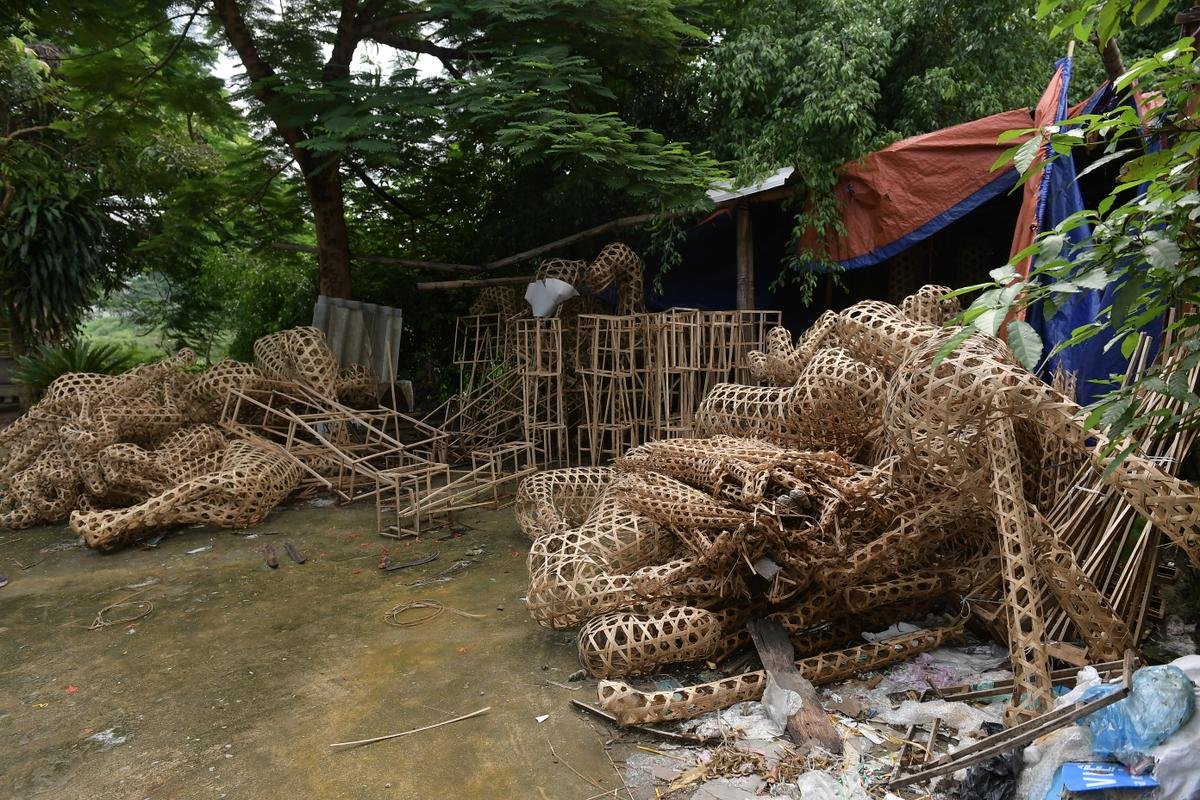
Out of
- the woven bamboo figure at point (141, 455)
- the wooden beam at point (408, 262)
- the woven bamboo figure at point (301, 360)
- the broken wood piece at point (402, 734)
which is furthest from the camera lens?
the wooden beam at point (408, 262)

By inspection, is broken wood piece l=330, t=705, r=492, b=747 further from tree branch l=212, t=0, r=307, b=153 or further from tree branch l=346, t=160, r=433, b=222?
tree branch l=346, t=160, r=433, b=222

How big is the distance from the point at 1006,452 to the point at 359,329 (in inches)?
289

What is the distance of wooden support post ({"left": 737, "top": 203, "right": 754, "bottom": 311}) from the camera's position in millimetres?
7297

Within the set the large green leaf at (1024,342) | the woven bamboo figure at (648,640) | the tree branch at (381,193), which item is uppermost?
the tree branch at (381,193)

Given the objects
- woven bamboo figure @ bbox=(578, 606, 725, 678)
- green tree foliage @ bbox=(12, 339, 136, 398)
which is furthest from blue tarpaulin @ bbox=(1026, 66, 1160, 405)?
green tree foliage @ bbox=(12, 339, 136, 398)

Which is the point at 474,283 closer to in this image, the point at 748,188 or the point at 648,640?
the point at 748,188

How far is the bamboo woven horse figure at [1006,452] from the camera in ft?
8.57

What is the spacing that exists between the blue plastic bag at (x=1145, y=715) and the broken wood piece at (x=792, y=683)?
0.92 m

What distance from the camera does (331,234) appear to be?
8.88 meters

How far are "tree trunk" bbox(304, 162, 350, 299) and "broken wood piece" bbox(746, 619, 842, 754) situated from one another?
23.1 feet

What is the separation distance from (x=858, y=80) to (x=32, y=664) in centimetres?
700

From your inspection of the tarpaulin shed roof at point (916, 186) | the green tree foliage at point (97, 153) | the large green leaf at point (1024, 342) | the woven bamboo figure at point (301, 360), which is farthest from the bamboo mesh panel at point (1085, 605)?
the green tree foliage at point (97, 153)

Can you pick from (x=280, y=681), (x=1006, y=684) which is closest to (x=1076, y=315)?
(x=1006, y=684)

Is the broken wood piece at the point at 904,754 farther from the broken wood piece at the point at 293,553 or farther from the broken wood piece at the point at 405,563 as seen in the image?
the broken wood piece at the point at 293,553
